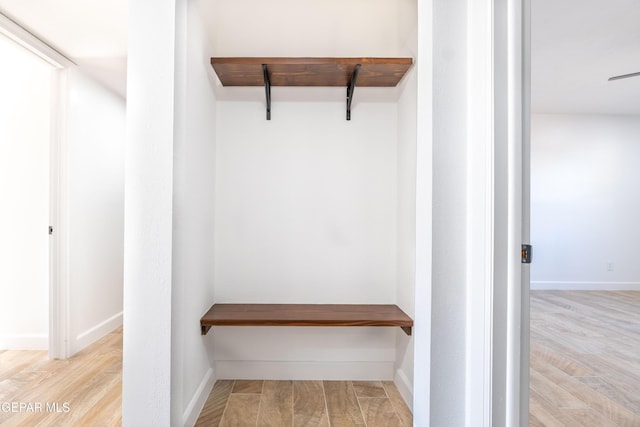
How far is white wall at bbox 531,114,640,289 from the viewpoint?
495cm

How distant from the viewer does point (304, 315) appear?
6.39ft

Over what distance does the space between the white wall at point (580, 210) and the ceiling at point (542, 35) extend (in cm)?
108

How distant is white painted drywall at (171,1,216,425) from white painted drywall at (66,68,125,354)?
1357 mm

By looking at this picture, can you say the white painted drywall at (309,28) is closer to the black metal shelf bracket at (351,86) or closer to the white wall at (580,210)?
the black metal shelf bracket at (351,86)

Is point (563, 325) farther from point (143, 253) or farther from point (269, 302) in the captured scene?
point (143, 253)

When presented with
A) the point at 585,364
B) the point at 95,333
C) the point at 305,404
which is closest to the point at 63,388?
the point at 95,333

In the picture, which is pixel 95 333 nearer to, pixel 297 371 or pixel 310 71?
pixel 297 371

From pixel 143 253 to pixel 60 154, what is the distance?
1800 mm

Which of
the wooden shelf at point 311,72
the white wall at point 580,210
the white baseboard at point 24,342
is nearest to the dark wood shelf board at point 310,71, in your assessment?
the wooden shelf at point 311,72

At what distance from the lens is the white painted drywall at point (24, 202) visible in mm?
2689

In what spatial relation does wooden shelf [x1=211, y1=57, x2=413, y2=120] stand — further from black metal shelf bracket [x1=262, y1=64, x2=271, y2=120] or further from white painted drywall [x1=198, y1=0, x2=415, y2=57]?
white painted drywall [x1=198, y1=0, x2=415, y2=57]

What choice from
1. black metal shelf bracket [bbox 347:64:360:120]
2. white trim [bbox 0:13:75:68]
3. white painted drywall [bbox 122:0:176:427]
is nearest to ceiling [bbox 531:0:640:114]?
black metal shelf bracket [bbox 347:64:360:120]

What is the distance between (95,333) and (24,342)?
486 millimetres

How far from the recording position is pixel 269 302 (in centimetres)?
222
